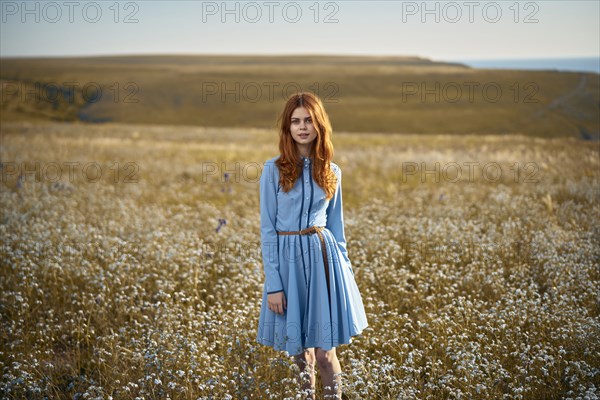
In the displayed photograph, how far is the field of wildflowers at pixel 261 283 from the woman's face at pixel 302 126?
1.79 meters

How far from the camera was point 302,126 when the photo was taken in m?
3.81

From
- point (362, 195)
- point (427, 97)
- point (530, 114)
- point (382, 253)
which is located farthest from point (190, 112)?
point (382, 253)

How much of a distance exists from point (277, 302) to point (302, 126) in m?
1.36

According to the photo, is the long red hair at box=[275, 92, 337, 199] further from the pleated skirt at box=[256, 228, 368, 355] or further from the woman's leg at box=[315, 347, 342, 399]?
the woman's leg at box=[315, 347, 342, 399]

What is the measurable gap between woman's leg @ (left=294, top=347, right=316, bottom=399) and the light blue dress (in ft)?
0.73

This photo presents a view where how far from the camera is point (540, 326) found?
5.16 metres

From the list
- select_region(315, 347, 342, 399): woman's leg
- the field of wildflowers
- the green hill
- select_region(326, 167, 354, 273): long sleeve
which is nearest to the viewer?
select_region(315, 347, 342, 399): woman's leg

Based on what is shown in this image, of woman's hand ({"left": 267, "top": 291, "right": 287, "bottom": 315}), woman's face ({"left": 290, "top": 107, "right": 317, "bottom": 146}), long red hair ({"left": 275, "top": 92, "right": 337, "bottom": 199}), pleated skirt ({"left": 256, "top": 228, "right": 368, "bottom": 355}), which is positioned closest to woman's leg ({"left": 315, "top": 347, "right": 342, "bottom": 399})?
pleated skirt ({"left": 256, "top": 228, "right": 368, "bottom": 355})

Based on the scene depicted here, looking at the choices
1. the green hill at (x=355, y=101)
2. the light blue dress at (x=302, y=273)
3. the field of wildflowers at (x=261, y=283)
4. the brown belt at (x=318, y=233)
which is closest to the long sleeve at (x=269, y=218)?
the light blue dress at (x=302, y=273)

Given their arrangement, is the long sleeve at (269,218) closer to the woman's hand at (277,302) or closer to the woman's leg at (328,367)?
the woman's hand at (277,302)

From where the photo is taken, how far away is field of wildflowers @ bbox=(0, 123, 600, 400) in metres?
4.38

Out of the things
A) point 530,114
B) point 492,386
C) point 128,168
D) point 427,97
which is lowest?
point 492,386

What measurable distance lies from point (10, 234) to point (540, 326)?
25.2 ft

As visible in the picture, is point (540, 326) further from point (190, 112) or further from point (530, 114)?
point (190, 112)
